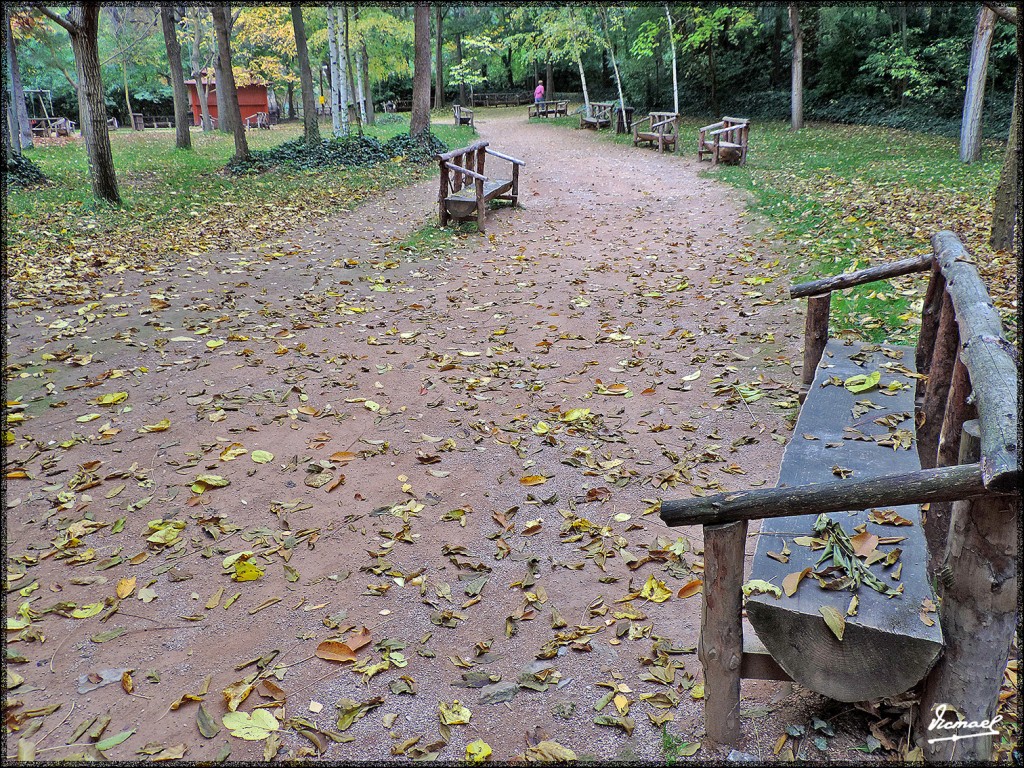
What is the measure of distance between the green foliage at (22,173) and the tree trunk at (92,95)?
3.16 m

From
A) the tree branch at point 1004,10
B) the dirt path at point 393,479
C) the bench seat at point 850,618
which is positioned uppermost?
the tree branch at point 1004,10

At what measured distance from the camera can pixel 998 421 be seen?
2205 millimetres

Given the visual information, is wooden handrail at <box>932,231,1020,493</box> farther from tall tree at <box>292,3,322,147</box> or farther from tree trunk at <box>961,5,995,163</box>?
tall tree at <box>292,3,322,147</box>

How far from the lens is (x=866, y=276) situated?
512 centimetres

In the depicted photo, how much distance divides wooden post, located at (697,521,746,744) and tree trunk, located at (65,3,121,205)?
1257cm

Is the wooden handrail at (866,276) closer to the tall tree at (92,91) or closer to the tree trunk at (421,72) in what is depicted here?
the tall tree at (92,91)

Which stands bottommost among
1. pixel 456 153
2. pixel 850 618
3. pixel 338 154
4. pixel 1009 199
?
pixel 850 618

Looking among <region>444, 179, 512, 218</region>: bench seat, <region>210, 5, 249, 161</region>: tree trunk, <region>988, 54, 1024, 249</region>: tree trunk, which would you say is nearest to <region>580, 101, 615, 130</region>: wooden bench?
<region>210, 5, 249, 161</region>: tree trunk

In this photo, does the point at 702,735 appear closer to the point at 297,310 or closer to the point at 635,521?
the point at 635,521

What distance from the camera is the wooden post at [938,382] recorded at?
13.0 ft

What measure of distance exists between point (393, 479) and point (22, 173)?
1430 centimetres

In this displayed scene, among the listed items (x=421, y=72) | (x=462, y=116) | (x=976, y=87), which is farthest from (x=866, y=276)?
Result: (x=462, y=116)

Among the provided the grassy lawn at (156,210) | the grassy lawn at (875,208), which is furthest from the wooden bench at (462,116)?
the grassy lawn at (875,208)

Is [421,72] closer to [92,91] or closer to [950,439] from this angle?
[92,91]
